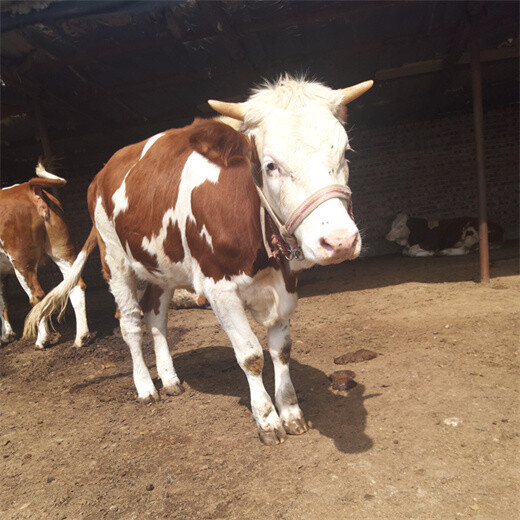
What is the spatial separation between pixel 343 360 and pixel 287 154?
2.06 meters

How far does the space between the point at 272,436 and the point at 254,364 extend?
1.32ft

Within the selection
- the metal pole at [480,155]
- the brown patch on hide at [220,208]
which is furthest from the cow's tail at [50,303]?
the metal pole at [480,155]

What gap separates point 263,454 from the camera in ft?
7.52

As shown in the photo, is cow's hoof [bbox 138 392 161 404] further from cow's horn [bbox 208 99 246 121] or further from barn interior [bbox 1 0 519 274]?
barn interior [bbox 1 0 519 274]

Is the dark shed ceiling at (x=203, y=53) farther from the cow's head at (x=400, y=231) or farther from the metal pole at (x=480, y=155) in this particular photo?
the cow's head at (x=400, y=231)

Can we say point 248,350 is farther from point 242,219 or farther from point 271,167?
point 271,167

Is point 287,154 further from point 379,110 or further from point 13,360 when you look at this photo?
point 379,110

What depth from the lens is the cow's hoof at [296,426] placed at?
96.7 inches

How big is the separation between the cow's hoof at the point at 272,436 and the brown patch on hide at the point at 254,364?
32 centimetres

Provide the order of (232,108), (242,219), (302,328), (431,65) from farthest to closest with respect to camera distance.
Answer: (431,65) → (302,328) → (242,219) → (232,108)

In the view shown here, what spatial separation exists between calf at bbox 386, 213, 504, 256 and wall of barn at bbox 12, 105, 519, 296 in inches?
25.9

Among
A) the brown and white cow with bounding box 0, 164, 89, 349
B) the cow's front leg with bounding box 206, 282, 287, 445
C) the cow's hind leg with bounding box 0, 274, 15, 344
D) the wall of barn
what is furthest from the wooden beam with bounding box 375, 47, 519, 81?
the cow's hind leg with bounding box 0, 274, 15, 344

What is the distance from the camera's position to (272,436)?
94.0 inches

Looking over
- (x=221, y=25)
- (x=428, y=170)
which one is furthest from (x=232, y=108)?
(x=428, y=170)
